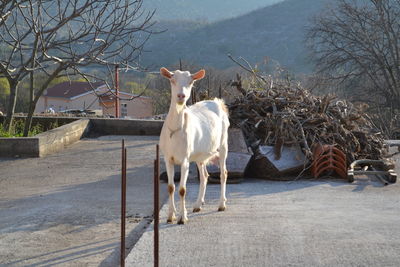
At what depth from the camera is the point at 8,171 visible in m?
11.1

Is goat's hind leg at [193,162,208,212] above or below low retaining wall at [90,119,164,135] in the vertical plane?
below

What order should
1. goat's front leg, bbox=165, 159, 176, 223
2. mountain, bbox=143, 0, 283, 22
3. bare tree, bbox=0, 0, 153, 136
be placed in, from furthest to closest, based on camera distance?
mountain, bbox=143, 0, 283, 22, bare tree, bbox=0, 0, 153, 136, goat's front leg, bbox=165, 159, 176, 223

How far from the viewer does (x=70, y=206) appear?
26.7 ft

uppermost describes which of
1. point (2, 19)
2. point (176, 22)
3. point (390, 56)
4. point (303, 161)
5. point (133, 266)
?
point (176, 22)

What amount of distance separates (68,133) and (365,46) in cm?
2117

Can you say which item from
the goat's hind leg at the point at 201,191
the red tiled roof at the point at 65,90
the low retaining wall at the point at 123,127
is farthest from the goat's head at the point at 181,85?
the red tiled roof at the point at 65,90

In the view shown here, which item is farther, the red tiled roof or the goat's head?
the red tiled roof

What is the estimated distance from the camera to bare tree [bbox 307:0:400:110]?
30562mm

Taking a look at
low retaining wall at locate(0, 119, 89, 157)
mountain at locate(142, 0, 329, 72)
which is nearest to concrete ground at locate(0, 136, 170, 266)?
low retaining wall at locate(0, 119, 89, 157)

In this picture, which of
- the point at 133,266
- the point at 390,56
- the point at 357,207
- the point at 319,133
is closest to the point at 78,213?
the point at 133,266

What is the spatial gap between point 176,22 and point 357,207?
114 meters

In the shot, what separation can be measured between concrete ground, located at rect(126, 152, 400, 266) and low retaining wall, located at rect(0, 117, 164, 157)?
503cm

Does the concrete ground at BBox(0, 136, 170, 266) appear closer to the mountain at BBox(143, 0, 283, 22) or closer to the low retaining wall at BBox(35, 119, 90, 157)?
the low retaining wall at BBox(35, 119, 90, 157)

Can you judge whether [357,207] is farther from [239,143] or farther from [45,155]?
[45,155]
